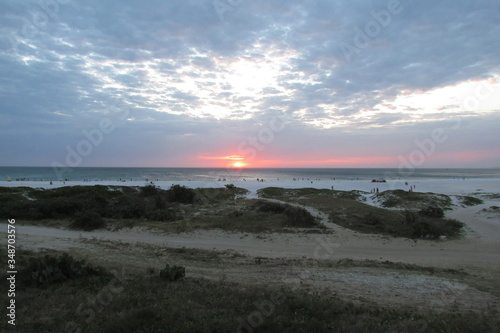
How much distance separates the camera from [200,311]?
5316mm

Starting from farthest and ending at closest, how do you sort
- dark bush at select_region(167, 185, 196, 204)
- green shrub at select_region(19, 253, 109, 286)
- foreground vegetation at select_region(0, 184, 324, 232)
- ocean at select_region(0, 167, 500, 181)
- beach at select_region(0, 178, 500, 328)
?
1. ocean at select_region(0, 167, 500, 181)
2. dark bush at select_region(167, 185, 196, 204)
3. foreground vegetation at select_region(0, 184, 324, 232)
4. beach at select_region(0, 178, 500, 328)
5. green shrub at select_region(19, 253, 109, 286)

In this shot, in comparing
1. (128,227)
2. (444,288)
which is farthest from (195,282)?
(128,227)

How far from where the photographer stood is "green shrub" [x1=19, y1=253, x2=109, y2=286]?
Result: 6.61 m

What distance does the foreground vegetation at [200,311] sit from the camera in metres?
4.83

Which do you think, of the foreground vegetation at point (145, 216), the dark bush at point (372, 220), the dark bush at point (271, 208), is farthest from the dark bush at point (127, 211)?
the dark bush at point (372, 220)

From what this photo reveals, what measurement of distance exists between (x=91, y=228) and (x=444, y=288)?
631 inches

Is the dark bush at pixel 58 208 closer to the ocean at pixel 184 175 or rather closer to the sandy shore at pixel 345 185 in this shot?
the sandy shore at pixel 345 185

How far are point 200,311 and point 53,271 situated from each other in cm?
427

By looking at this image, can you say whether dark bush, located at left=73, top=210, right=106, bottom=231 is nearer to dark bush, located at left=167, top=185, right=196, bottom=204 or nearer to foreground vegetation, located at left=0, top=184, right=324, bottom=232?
foreground vegetation, located at left=0, top=184, right=324, bottom=232

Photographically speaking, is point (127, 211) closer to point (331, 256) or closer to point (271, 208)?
point (271, 208)

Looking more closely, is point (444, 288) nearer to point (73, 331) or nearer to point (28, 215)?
point (73, 331)

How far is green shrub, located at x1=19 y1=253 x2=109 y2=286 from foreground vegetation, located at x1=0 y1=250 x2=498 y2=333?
141 mm

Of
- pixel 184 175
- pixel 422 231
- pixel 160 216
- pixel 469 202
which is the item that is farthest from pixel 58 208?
pixel 184 175

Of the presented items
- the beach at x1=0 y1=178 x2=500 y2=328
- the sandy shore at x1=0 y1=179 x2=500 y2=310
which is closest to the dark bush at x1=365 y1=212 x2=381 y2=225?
the beach at x1=0 y1=178 x2=500 y2=328
